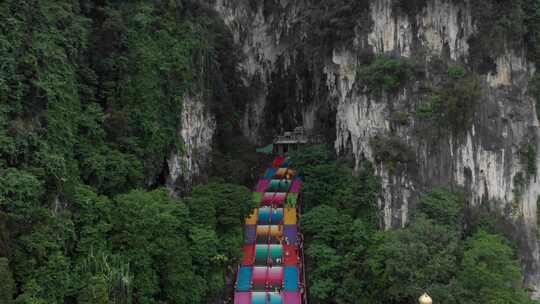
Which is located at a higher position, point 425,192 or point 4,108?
point 4,108

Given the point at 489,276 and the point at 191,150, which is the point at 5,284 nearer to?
the point at 191,150

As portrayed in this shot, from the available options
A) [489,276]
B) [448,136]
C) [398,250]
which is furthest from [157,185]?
[489,276]

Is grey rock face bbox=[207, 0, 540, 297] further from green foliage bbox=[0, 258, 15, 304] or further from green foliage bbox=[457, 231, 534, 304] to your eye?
green foliage bbox=[0, 258, 15, 304]

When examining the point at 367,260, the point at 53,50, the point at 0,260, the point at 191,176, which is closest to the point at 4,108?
the point at 53,50

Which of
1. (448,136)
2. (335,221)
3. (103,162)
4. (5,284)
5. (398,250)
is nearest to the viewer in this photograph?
(5,284)

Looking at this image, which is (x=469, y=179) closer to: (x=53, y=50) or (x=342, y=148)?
(x=342, y=148)

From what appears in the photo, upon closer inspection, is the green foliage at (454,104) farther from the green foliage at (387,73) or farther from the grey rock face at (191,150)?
the grey rock face at (191,150)
